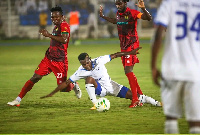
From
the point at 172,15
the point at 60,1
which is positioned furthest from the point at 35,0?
the point at 172,15

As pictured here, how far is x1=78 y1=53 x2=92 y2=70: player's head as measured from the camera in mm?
9281

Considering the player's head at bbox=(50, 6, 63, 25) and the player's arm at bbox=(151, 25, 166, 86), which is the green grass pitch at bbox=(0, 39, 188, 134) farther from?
the player's arm at bbox=(151, 25, 166, 86)

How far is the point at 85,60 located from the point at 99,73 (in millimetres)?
483

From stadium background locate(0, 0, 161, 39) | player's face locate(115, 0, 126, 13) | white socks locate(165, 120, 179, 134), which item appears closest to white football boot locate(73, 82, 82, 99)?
player's face locate(115, 0, 126, 13)

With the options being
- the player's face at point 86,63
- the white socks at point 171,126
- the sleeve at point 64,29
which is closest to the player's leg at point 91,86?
the player's face at point 86,63

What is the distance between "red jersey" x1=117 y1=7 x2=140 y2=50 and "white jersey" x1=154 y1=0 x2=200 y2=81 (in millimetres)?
5302

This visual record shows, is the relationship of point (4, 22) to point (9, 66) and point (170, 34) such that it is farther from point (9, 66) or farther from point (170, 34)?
point (170, 34)

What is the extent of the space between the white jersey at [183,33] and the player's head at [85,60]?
4462 mm

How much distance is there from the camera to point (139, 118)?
8633mm

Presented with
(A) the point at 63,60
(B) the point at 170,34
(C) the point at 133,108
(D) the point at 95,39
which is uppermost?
(B) the point at 170,34

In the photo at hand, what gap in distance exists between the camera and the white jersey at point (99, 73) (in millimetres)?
9422

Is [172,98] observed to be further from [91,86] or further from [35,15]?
[35,15]

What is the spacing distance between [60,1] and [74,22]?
418cm

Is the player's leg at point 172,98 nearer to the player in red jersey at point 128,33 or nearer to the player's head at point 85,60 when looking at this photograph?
the player's head at point 85,60
